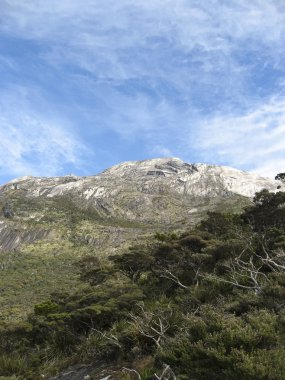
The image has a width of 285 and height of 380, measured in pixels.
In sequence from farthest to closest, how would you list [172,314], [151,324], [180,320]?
[172,314], [180,320], [151,324]

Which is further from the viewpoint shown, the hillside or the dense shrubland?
the hillside

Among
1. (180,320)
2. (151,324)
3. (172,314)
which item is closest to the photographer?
(151,324)

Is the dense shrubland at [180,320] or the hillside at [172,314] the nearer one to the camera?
the dense shrubland at [180,320]

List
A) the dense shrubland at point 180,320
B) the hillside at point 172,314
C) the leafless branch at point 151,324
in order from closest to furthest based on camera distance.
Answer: the dense shrubland at point 180,320 → the hillside at point 172,314 → the leafless branch at point 151,324

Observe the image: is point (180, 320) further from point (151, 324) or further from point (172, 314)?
point (151, 324)

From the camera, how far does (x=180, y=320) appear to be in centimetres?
1374

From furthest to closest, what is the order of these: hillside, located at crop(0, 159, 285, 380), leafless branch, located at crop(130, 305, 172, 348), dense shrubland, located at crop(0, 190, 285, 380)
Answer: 1. leafless branch, located at crop(130, 305, 172, 348)
2. hillside, located at crop(0, 159, 285, 380)
3. dense shrubland, located at crop(0, 190, 285, 380)

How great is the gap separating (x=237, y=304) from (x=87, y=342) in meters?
6.01

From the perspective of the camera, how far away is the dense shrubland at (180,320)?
340 inches

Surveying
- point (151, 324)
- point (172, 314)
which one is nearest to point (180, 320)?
point (172, 314)

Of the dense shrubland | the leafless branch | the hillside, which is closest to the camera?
the dense shrubland

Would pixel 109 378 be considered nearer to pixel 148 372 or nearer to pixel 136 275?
pixel 148 372

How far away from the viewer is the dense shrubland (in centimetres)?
862

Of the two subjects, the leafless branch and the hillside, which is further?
the leafless branch
